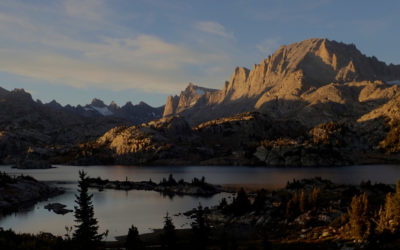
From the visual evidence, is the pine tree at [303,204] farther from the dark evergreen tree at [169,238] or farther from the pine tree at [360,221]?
the dark evergreen tree at [169,238]

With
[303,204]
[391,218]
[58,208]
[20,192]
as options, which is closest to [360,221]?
[391,218]

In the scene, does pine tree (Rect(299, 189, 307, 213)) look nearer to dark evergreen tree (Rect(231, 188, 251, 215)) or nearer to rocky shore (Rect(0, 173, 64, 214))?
dark evergreen tree (Rect(231, 188, 251, 215))

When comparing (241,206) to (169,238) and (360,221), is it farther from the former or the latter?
(169,238)

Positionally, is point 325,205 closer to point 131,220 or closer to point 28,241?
point 131,220

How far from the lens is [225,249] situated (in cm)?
4925

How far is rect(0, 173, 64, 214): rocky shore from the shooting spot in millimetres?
124069

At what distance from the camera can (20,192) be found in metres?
138

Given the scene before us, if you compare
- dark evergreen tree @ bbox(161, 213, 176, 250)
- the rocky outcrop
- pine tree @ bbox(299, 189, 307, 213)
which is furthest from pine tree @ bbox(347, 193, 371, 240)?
the rocky outcrop

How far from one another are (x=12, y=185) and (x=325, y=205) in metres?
113

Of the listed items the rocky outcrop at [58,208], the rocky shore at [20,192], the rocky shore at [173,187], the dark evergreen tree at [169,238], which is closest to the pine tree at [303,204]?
the dark evergreen tree at [169,238]

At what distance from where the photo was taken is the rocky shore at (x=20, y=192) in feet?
407

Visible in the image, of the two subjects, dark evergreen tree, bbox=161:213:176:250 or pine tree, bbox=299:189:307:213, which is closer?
dark evergreen tree, bbox=161:213:176:250

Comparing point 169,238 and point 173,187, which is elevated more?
point 169,238

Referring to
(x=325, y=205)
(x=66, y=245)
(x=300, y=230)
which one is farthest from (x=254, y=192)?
(x=66, y=245)
